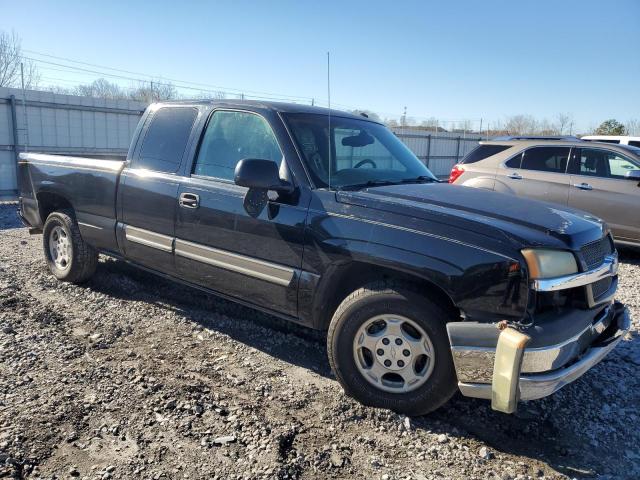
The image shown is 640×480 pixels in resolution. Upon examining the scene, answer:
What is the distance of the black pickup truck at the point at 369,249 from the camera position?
112 inches

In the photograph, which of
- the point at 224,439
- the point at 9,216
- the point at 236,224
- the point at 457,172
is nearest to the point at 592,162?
the point at 457,172

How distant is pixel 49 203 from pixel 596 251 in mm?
5431

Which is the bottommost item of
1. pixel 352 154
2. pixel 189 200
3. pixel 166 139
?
pixel 189 200

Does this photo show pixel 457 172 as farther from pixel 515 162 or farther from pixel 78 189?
pixel 78 189

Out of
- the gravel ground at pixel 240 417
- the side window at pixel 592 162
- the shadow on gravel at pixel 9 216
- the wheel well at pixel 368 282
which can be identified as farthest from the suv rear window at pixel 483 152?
the shadow on gravel at pixel 9 216

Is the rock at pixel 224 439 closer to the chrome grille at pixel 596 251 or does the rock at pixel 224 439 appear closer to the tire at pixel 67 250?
the chrome grille at pixel 596 251

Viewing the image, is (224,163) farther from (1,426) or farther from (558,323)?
(558,323)

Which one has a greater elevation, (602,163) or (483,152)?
(483,152)

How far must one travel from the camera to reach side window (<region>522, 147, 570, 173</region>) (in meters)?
8.31

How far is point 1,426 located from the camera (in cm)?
295

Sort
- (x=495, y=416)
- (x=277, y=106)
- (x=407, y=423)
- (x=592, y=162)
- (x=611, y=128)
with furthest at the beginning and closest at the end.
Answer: (x=611, y=128) < (x=592, y=162) < (x=277, y=106) < (x=495, y=416) < (x=407, y=423)

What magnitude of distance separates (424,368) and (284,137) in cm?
189

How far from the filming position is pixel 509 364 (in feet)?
8.84

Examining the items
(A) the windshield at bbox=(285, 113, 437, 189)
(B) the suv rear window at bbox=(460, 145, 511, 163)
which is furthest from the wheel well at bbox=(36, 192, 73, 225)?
(B) the suv rear window at bbox=(460, 145, 511, 163)
